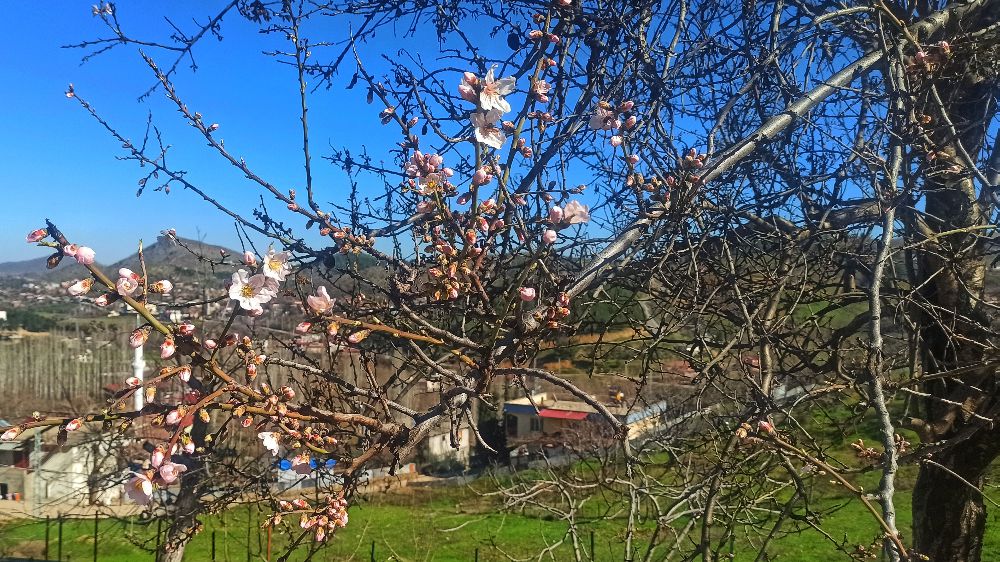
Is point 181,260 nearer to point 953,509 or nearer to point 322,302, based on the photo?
point 322,302

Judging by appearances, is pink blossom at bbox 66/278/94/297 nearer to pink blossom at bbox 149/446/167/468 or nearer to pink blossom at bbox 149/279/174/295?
pink blossom at bbox 149/279/174/295

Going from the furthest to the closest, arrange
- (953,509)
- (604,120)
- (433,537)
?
(433,537) → (953,509) → (604,120)

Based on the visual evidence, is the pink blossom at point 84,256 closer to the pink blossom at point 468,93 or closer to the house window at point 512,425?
the pink blossom at point 468,93

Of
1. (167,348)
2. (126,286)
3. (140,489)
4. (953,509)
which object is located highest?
(126,286)

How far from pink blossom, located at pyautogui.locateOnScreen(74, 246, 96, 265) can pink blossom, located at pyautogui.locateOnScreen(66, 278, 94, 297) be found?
45 mm

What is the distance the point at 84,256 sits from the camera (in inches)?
43.9

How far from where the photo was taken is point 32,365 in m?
21.8

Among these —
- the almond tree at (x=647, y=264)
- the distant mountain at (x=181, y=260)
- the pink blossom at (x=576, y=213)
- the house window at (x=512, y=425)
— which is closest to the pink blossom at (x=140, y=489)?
the almond tree at (x=647, y=264)

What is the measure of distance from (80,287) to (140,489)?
42cm

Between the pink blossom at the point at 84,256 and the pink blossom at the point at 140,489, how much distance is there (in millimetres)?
452

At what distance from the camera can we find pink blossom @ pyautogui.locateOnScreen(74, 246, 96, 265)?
1.10m

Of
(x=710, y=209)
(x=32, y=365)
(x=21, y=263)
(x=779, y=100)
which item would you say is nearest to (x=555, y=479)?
(x=710, y=209)

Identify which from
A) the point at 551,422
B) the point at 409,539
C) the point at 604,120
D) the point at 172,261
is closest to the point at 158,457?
the point at 604,120

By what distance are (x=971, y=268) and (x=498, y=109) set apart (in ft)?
10.2
